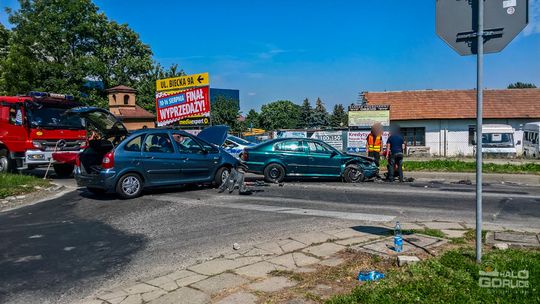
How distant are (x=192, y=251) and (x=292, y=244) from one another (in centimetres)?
138

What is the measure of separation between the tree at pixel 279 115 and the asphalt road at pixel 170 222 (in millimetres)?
74798


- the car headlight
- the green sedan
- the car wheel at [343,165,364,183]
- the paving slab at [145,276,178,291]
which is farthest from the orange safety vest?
the paving slab at [145,276,178,291]

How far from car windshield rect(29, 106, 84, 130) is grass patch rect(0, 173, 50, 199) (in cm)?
251

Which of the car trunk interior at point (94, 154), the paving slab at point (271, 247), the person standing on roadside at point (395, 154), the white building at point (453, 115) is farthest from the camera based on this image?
the white building at point (453, 115)

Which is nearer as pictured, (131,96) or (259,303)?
(259,303)

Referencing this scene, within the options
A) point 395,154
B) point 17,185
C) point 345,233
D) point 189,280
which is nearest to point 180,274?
point 189,280

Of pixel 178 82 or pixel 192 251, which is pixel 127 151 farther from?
pixel 178 82

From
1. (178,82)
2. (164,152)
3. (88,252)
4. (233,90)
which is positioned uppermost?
(233,90)

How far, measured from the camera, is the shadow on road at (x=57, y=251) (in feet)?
16.7

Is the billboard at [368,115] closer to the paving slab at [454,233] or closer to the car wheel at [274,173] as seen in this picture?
the car wheel at [274,173]

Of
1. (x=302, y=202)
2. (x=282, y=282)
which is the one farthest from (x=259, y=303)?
(x=302, y=202)

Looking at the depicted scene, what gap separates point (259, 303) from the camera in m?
4.04

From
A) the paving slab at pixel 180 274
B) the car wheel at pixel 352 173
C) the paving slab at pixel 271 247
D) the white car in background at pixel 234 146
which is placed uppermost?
the white car in background at pixel 234 146

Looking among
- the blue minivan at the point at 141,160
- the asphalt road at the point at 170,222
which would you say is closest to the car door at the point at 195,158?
the blue minivan at the point at 141,160
